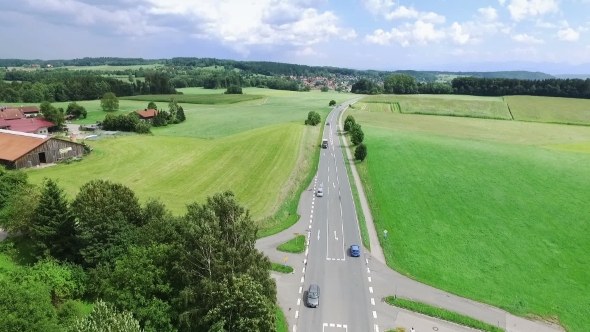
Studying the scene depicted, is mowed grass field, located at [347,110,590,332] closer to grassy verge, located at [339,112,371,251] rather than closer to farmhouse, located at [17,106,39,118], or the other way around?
grassy verge, located at [339,112,371,251]

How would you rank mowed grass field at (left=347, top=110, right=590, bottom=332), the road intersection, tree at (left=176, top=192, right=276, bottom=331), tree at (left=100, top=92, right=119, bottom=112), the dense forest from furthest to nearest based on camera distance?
1. the dense forest
2. tree at (left=100, top=92, right=119, bottom=112)
3. mowed grass field at (left=347, top=110, right=590, bottom=332)
4. the road intersection
5. tree at (left=176, top=192, right=276, bottom=331)

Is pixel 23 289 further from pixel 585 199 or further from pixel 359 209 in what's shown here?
pixel 585 199

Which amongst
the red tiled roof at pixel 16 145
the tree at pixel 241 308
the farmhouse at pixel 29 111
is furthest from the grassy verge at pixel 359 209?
the farmhouse at pixel 29 111

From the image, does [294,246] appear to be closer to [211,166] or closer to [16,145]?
[211,166]

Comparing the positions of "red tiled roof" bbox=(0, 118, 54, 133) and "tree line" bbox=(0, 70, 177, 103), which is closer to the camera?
"red tiled roof" bbox=(0, 118, 54, 133)

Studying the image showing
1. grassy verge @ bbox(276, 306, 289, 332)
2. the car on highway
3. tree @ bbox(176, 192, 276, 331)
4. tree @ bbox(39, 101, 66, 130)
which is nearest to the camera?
tree @ bbox(176, 192, 276, 331)

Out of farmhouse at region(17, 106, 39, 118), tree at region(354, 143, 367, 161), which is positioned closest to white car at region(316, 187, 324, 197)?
tree at region(354, 143, 367, 161)

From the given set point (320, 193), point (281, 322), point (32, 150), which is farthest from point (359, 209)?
point (32, 150)

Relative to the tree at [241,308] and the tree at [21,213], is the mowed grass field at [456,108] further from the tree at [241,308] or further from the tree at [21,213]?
the tree at [241,308]
